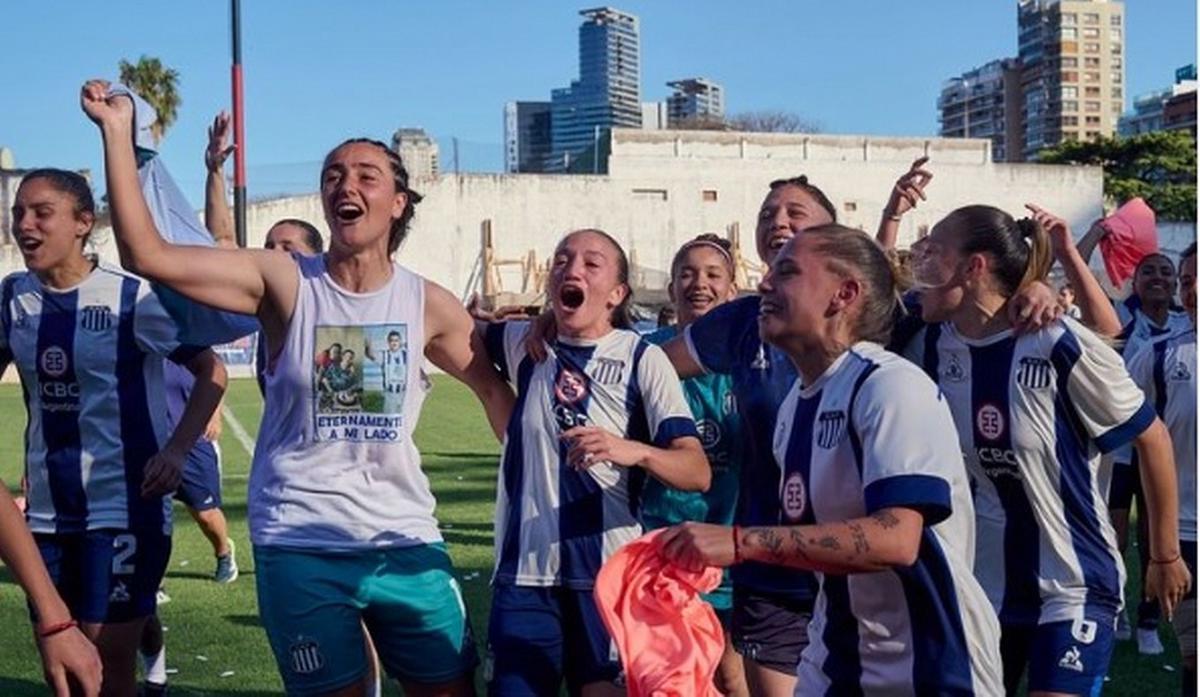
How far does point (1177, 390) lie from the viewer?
7.09 meters

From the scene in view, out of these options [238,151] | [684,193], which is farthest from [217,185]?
[684,193]

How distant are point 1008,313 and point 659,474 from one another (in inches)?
45.2

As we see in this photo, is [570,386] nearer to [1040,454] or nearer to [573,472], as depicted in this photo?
[573,472]

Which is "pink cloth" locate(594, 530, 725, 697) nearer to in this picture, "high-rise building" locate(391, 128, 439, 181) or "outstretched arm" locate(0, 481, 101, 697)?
"outstretched arm" locate(0, 481, 101, 697)

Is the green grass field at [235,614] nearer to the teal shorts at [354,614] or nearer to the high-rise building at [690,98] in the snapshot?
the teal shorts at [354,614]

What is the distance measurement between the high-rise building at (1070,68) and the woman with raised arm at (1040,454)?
128 meters

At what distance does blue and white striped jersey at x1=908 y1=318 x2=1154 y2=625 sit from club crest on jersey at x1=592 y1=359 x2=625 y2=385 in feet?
3.58

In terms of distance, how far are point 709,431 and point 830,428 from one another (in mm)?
2518

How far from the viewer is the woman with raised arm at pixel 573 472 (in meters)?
4.73

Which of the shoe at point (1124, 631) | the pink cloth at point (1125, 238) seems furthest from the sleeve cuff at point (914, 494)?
the shoe at point (1124, 631)

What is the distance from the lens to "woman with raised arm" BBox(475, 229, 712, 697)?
473 cm

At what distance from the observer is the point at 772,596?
17.0 ft

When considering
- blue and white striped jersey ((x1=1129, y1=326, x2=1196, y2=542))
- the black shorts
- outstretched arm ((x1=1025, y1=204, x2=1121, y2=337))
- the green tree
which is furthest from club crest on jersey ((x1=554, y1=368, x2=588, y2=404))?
the green tree

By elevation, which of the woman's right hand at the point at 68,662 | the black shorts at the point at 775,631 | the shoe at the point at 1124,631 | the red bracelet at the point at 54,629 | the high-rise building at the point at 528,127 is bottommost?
the shoe at the point at 1124,631
